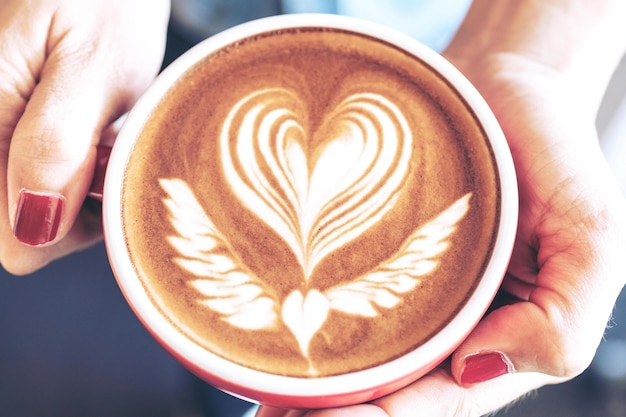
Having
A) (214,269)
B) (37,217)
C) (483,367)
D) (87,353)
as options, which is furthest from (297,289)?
(87,353)

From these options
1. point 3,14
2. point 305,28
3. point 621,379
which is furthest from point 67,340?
point 621,379

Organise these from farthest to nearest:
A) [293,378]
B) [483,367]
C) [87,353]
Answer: [87,353] → [483,367] → [293,378]

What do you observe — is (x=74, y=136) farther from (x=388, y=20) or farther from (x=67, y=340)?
(x=388, y=20)

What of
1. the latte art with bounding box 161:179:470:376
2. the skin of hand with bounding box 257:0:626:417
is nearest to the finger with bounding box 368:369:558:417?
the skin of hand with bounding box 257:0:626:417

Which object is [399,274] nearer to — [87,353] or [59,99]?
[59,99]

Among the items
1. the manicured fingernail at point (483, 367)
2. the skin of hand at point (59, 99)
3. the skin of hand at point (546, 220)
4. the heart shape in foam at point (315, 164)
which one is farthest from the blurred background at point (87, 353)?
the manicured fingernail at point (483, 367)

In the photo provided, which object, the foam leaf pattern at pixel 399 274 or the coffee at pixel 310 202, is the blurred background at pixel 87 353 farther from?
the foam leaf pattern at pixel 399 274

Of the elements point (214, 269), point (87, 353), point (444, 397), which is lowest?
point (87, 353)
